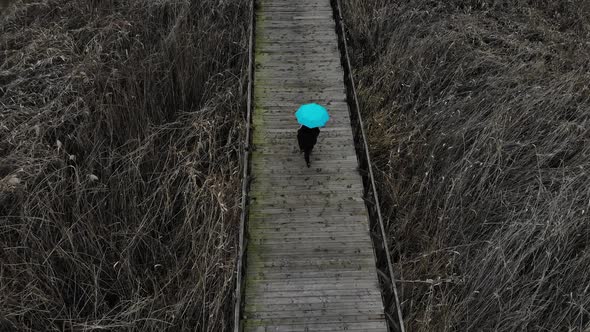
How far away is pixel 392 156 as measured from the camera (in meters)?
8.00

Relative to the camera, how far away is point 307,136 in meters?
6.93

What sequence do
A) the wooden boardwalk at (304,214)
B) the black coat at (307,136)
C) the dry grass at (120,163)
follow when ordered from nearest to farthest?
the wooden boardwalk at (304,214) → the dry grass at (120,163) → the black coat at (307,136)

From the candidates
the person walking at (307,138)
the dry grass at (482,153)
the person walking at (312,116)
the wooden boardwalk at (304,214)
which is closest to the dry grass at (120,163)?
the wooden boardwalk at (304,214)

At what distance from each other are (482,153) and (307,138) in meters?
3.48

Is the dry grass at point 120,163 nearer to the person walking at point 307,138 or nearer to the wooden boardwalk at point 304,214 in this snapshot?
the wooden boardwalk at point 304,214

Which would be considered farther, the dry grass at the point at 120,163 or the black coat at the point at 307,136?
the black coat at the point at 307,136

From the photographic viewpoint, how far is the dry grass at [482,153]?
6.18m

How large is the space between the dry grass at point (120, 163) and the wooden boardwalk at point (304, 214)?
0.53 m

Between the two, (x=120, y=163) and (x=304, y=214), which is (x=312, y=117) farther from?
(x=120, y=163)

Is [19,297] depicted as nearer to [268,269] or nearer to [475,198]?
[268,269]

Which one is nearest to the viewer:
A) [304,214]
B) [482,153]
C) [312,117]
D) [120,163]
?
[312,117]

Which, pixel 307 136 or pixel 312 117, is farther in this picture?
pixel 307 136

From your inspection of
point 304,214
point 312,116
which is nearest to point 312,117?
point 312,116

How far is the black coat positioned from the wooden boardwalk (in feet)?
1.81
